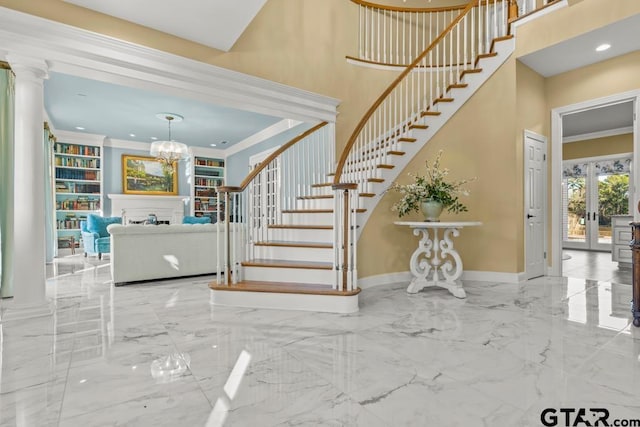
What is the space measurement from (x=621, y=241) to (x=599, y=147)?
3.20 m

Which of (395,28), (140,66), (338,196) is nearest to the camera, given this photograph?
(338,196)

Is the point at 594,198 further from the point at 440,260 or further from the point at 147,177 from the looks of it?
the point at 147,177

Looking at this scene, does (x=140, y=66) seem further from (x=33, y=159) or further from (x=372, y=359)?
(x=372, y=359)

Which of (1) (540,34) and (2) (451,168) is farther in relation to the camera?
(2) (451,168)

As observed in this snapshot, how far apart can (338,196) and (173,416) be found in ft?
7.02

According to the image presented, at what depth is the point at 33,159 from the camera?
9.73 feet

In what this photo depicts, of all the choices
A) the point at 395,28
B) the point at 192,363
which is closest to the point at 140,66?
the point at 192,363

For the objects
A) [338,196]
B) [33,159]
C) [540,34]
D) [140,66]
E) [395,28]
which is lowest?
[338,196]

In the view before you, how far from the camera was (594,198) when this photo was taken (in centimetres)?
823

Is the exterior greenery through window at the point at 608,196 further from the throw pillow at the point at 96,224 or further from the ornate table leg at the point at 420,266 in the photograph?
the throw pillow at the point at 96,224

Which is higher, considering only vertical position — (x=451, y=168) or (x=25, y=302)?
Answer: (x=451, y=168)

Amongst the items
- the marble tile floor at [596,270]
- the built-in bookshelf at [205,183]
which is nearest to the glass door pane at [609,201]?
the marble tile floor at [596,270]

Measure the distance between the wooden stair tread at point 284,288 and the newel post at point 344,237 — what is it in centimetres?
10

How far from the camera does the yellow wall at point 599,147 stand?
756 centimetres
